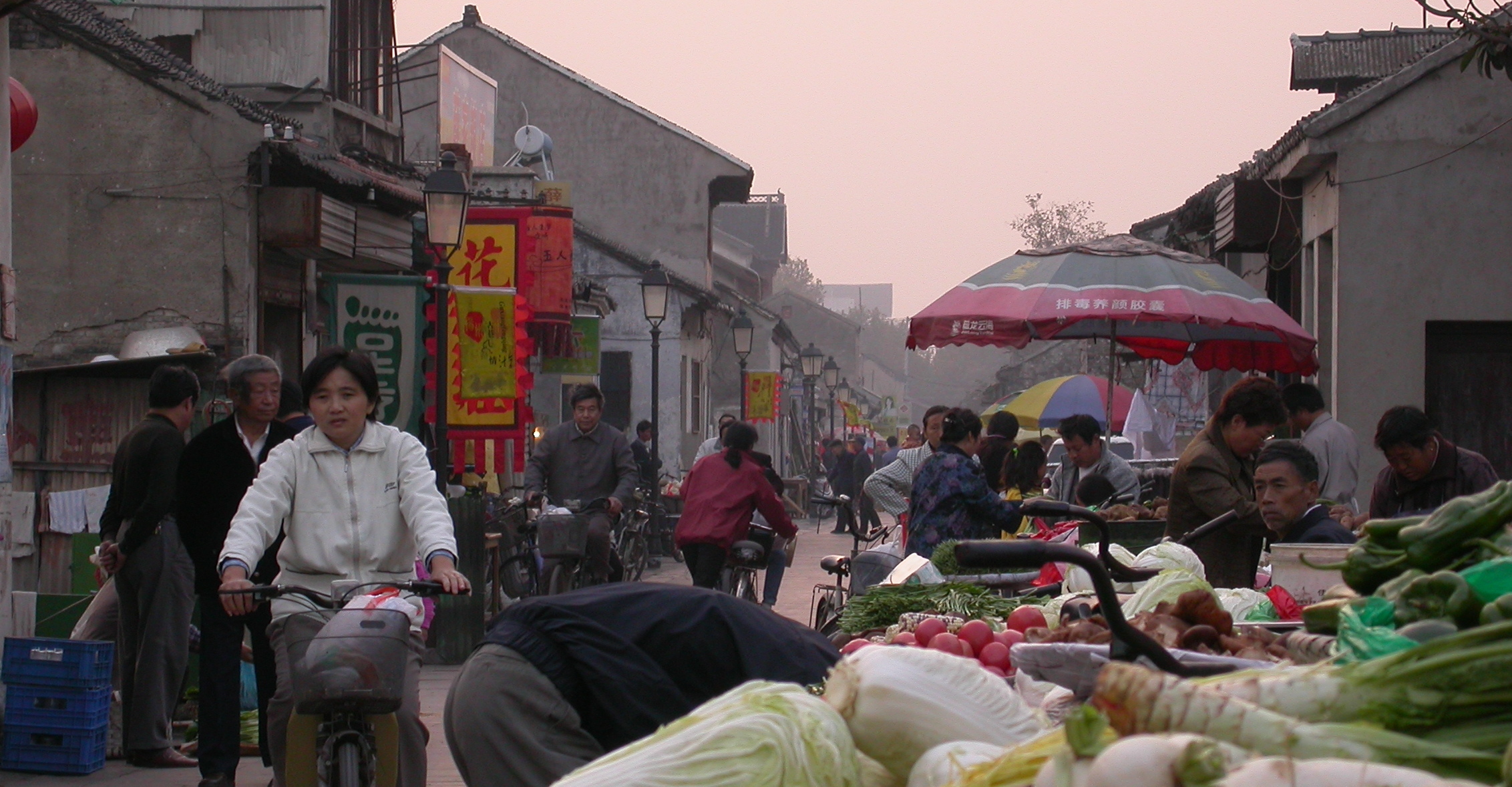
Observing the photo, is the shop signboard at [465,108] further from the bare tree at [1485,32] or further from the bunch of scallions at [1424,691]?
the bunch of scallions at [1424,691]

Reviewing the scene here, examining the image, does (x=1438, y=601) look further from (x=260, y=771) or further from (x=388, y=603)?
(x=260, y=771)

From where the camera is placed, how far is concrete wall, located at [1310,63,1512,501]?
13125 millimetres

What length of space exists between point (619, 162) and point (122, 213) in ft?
77.6

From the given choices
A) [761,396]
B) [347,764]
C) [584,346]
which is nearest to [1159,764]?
[347,764]

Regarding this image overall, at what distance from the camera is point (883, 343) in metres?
149

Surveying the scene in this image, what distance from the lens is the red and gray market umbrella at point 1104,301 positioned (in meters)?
9.12

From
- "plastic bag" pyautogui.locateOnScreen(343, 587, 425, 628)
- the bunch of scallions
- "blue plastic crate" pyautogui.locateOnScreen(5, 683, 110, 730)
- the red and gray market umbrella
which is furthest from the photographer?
the red and gray market umbrella

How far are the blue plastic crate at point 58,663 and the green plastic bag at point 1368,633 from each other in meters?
6.79

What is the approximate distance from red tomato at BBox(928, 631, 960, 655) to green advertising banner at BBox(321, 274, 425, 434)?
9729 millimetres

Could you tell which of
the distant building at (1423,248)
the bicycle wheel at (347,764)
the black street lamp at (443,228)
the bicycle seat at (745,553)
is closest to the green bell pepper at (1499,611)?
the bicycle wheel at (347,764)

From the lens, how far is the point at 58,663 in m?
7.60

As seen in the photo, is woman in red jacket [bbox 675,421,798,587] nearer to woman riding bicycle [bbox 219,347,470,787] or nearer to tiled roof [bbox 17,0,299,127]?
tiled roof [bbox 17,0,299,127]

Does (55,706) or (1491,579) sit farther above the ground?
(1491,579)

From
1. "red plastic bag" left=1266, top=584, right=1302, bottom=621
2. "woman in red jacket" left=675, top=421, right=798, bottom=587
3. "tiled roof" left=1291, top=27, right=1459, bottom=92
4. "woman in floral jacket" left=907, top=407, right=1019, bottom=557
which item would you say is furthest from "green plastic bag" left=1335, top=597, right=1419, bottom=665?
"tiled roof" left=1291, top=27, right=1459, bottom=92
